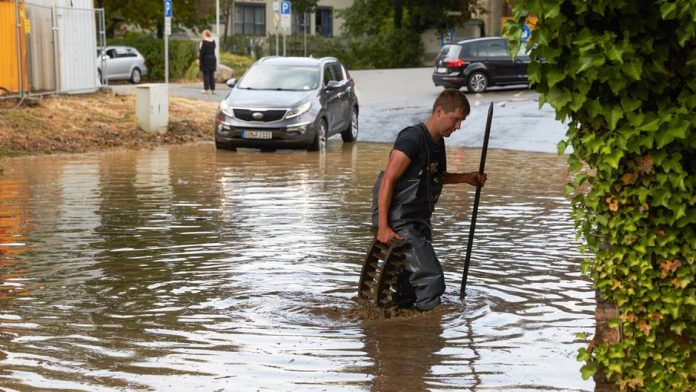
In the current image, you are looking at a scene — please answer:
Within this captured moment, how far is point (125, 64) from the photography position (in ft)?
161

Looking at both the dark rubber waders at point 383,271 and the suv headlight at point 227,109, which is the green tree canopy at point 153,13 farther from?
the dark rubber waders at point 383,271

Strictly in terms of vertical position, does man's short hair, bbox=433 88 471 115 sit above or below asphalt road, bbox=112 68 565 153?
above

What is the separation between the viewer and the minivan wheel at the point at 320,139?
78.8 ft

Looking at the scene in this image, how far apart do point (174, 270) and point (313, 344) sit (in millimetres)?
2980

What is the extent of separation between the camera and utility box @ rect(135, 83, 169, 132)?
85.5 ft

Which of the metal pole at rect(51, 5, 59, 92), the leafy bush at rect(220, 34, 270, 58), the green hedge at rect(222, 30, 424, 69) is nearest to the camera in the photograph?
the metal pole at rect(51, 5, 59, 92)

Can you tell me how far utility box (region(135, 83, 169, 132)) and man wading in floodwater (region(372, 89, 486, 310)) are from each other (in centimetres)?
1785

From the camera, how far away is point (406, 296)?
29.2 ft

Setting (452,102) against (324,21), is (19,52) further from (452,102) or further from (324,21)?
(324,21)

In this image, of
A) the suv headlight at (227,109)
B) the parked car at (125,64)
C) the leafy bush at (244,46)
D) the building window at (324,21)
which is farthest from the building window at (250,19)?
the suv headlight at (227,109)

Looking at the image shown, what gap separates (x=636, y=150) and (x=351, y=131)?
21.4m

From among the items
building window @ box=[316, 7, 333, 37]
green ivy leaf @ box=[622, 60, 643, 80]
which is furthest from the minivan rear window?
building window @ box=[316, 7, 333, 37]

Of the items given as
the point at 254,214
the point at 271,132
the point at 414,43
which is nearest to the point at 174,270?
the point at 254,214

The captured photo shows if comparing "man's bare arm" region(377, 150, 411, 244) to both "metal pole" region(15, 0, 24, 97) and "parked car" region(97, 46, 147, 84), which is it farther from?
"parked car" region(97, 46, 147, 84)
